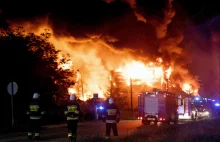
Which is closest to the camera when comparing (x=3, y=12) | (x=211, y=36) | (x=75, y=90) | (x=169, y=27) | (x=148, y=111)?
(x=148, y=111)

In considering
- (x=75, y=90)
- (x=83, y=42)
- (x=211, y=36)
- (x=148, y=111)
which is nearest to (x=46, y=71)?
(x=148, y=111)

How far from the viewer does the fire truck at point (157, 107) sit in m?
28.4

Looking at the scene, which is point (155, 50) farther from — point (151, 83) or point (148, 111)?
point (148, 111)

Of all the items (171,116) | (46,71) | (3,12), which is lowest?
(171,116)

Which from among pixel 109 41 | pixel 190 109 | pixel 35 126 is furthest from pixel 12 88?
pixel 109 41

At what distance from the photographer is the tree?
27.4 m

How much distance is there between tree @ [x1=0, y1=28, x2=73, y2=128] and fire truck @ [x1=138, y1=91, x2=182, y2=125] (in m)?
5.71

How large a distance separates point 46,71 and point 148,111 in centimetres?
704

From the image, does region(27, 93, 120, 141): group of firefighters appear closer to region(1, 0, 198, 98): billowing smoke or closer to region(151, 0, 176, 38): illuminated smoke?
region(1, 0, 198, 98): billowing smoke

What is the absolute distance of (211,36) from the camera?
7344cm

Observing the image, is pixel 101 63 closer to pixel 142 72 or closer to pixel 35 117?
pixel 142 72

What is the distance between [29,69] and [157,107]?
833 cm

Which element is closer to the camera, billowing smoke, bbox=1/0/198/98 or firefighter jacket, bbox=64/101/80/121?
firefighter jacket, bbox=64/101/80/121

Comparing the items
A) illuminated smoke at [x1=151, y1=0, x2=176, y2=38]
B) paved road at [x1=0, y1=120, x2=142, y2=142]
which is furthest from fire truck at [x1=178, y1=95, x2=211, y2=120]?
illuminated smoke at [x1=151, y1=0, x2=176, y2=38]
